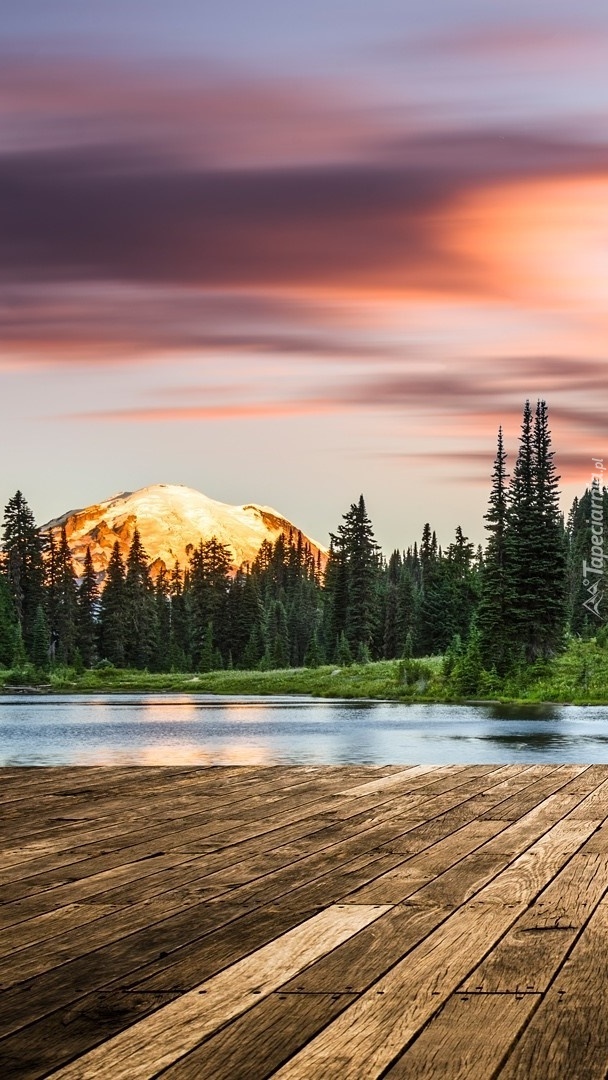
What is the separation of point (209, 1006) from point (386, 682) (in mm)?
66975

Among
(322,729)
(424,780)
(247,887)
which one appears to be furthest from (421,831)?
(322,729)

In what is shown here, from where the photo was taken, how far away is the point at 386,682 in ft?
228

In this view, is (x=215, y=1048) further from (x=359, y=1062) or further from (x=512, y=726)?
(x=512, y=726)

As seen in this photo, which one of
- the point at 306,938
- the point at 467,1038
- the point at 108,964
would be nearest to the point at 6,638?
the point at 306,938

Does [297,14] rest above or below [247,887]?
above

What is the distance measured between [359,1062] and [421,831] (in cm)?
332

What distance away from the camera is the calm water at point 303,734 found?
2794cm

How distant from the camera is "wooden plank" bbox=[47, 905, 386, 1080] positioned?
271cm

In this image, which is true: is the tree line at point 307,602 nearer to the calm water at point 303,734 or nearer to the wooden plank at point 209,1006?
the calm water at point 303,734

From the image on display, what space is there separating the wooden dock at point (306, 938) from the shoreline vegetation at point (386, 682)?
4548 cm

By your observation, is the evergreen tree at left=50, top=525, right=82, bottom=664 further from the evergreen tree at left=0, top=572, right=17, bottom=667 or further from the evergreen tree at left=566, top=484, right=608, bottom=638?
the evergreen tree at left=566, top=484, right=608, bottom=638

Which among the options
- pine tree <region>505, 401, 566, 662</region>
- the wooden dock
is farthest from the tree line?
the wooden dock

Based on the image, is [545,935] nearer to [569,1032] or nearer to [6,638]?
[569,1032]

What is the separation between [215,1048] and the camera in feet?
9.20
